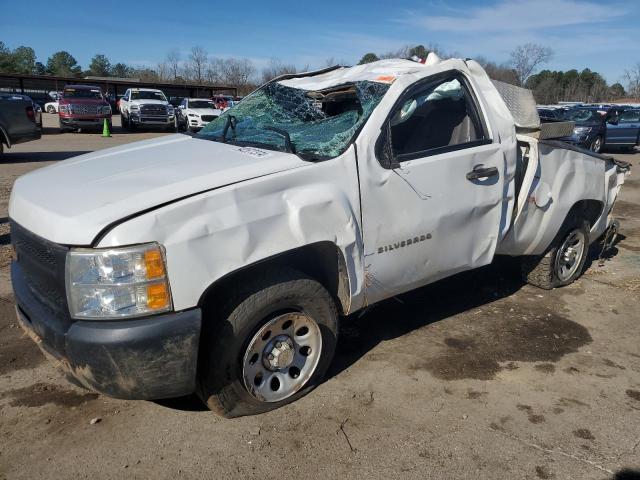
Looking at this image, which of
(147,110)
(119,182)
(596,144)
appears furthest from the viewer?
(147,110)

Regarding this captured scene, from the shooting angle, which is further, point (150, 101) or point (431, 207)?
point (150, 101)

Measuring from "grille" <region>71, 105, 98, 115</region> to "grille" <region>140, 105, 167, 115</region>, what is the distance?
1.99 m

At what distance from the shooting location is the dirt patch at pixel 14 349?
11.9 ft

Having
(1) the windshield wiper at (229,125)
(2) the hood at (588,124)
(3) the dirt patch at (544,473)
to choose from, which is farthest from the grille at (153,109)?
(3) the dirt patch at (544,473)

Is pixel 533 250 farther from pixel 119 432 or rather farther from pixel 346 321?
pixel 119 432

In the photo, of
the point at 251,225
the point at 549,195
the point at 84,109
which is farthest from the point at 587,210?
the point at 84,109

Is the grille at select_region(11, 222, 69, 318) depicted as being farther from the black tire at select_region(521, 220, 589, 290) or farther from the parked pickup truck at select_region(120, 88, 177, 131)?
the parked pickup truck at select_region(120, 88, 177, 131)

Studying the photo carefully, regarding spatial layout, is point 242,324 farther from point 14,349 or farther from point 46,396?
point 14,349

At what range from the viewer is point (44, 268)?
2723mm

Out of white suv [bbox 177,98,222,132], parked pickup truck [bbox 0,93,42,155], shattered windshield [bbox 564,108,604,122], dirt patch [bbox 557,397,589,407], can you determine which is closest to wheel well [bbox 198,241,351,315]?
dirt patch [bbox 557,397,589,407]

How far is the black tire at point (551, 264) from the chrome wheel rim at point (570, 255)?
10 millimetres

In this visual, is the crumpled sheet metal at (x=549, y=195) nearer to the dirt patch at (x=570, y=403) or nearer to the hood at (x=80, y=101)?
the dirt patch at (x=570, y=403)

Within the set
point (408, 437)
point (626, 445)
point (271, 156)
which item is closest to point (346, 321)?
point (408, 437)

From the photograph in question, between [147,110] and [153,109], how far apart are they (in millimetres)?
275
